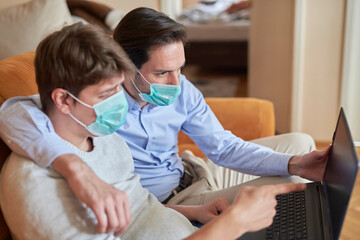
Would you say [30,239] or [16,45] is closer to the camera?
[30,239]

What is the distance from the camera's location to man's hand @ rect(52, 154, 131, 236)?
0.83m

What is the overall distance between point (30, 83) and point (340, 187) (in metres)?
0.84

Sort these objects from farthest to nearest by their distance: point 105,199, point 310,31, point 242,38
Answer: point 242,38 → point 310,31 → point 105,199

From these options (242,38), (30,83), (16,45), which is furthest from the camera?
(242,38)

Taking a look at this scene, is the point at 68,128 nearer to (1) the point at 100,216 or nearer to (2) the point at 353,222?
(1) the point at 100,216

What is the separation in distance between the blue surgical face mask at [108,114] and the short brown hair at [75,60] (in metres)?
0.05

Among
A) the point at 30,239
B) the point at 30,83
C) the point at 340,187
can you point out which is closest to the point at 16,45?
the point at 30,83

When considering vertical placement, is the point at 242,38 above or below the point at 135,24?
below

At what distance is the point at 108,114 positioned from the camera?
100 cm

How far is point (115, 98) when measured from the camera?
3.25ft

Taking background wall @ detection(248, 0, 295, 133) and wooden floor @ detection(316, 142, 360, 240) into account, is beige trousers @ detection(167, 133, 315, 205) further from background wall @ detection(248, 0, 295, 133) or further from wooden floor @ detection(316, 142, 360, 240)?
background wall @ detection(248, 0, 295, 133)

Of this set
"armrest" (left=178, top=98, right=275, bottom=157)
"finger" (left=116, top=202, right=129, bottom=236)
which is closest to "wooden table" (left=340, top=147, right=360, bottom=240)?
"finger" (left=116, top=202, right=129, bottom=236)

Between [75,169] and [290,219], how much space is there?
563mm

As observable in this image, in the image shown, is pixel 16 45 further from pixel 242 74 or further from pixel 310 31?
pixel 242 74
